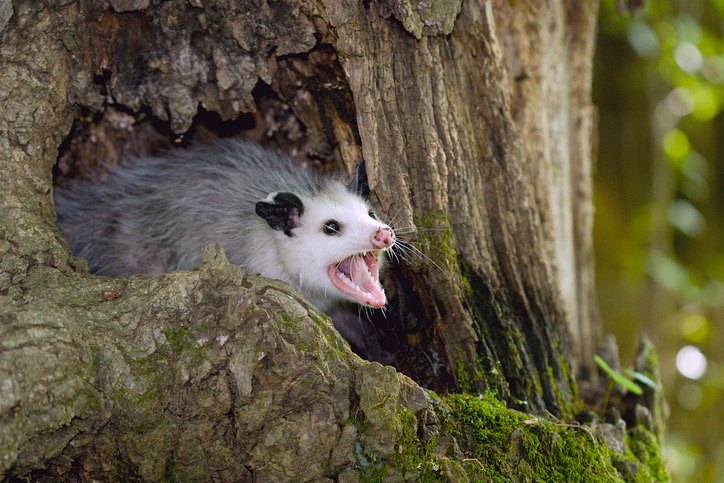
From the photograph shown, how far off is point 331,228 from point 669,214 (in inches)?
128

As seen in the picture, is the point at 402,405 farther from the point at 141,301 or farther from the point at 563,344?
the point at 563,344

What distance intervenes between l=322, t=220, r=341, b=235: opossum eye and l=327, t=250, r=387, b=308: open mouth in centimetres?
11

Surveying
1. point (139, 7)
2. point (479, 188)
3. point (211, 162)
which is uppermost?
point (139, 7)

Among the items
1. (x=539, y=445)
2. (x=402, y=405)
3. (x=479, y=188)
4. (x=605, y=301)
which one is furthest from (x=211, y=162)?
(x=605, y=301)

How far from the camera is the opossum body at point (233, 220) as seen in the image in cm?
289

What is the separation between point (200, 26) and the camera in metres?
2.80

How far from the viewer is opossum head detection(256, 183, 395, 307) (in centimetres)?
280

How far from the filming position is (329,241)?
114 inches

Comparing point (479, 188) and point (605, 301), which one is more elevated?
point (479, 188)

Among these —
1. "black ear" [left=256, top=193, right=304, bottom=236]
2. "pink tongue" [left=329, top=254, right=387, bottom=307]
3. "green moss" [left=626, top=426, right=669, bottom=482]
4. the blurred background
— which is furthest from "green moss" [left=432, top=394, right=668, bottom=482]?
the blurred background

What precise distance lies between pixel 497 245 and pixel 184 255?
4.15ft

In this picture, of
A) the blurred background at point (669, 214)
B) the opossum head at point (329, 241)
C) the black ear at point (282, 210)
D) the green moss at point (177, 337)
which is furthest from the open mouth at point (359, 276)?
the blurred background at point (669, 214)

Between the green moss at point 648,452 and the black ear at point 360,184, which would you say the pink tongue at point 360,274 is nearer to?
the black ear at point 360,184

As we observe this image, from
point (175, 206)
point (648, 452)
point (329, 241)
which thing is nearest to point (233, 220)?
point (175, 206)
